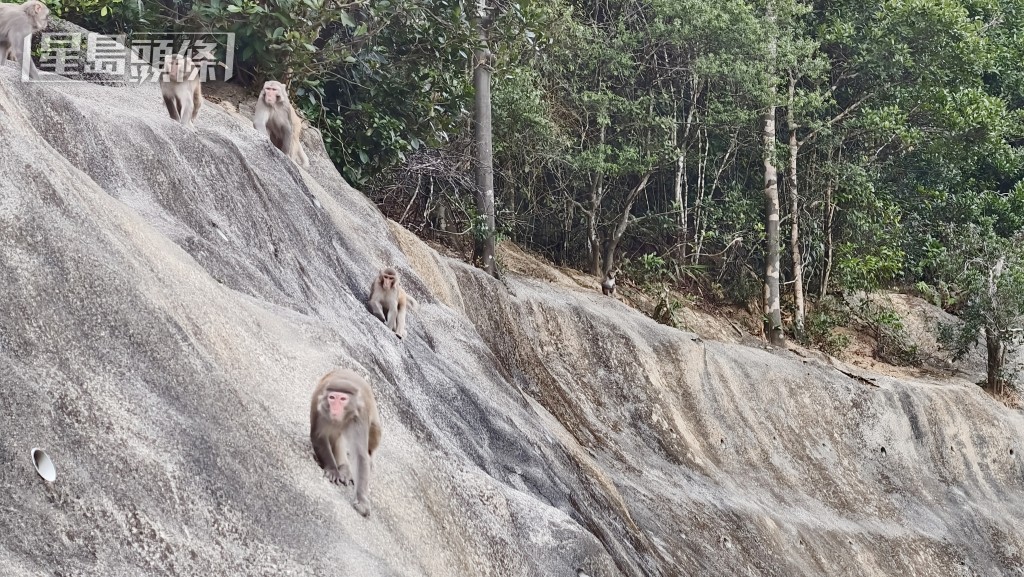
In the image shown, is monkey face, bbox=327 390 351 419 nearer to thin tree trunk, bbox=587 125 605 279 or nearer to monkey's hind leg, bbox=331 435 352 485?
monkey's hind leg, bbox=331 435 352 485

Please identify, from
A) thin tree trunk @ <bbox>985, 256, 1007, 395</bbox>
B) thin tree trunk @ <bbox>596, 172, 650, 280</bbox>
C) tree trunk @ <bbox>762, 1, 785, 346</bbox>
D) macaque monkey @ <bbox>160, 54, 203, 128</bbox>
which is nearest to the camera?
macaque monkey @ <bbox>160, 54, 203, 128</bbox>

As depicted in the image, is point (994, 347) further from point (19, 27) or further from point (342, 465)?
point (342, 465)

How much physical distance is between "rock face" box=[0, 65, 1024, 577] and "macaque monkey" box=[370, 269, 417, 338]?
241 millimetres

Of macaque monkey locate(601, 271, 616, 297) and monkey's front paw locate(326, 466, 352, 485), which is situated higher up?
monkey's front paw locate(326, 466, 352, 485)

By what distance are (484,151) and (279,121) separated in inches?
280

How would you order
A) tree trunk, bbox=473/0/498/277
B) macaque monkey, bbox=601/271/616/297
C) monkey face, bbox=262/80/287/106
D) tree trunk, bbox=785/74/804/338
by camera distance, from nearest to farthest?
monkey face, bbox=262/80/287/106
tree trunk, bbox=473/0/498/277
macaque monkey, bbox=601/271/616/297
tree trunk, bbox=785/74/804/338

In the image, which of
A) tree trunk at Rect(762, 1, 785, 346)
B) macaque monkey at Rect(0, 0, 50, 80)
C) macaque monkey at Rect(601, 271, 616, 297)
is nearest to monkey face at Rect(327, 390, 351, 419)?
macaque monkey at Rect(0, 0, 50, 80)

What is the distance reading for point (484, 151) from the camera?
1983 cm

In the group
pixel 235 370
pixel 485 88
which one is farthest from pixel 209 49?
pixel 235 370

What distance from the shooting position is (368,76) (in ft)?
61.9

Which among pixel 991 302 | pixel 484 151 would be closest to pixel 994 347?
pixel 991 302

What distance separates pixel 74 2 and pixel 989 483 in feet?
53.2

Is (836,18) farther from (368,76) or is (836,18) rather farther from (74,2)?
(74,2)

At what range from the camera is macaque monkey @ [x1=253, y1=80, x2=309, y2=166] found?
12.7m
